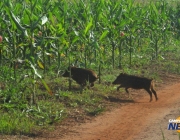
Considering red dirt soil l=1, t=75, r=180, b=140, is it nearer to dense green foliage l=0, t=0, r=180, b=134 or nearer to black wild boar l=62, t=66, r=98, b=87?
dense green foliage l=0, t=0, r=180, b=134

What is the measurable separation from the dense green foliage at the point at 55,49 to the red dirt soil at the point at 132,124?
1.68 ft

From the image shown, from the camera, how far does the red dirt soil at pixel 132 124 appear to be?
9391mm

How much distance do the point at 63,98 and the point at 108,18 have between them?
4209 millimetres

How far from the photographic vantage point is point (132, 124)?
10328 mm

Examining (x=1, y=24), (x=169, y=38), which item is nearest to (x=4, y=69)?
(x=1, y=24)

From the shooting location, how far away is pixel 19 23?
412 inches

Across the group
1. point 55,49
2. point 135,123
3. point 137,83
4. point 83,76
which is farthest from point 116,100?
point 135,123

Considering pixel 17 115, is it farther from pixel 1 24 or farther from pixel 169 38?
pixel 169 38

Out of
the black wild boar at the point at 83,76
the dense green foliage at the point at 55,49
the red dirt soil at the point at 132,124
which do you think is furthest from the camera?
the black wild boar at the point at 83,76

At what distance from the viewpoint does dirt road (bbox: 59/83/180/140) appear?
941cm

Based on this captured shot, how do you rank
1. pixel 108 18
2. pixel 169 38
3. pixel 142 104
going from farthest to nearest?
pixel 169 38 < pixel 108 18 < pixel 142 104

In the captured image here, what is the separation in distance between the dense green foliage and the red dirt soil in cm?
51

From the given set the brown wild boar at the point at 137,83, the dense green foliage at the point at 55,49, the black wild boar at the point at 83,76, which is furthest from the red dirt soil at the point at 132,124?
the black wild boar at the point at 83,76

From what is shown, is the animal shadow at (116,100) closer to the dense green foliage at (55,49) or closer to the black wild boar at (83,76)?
the dense green foliage at (55,49)
